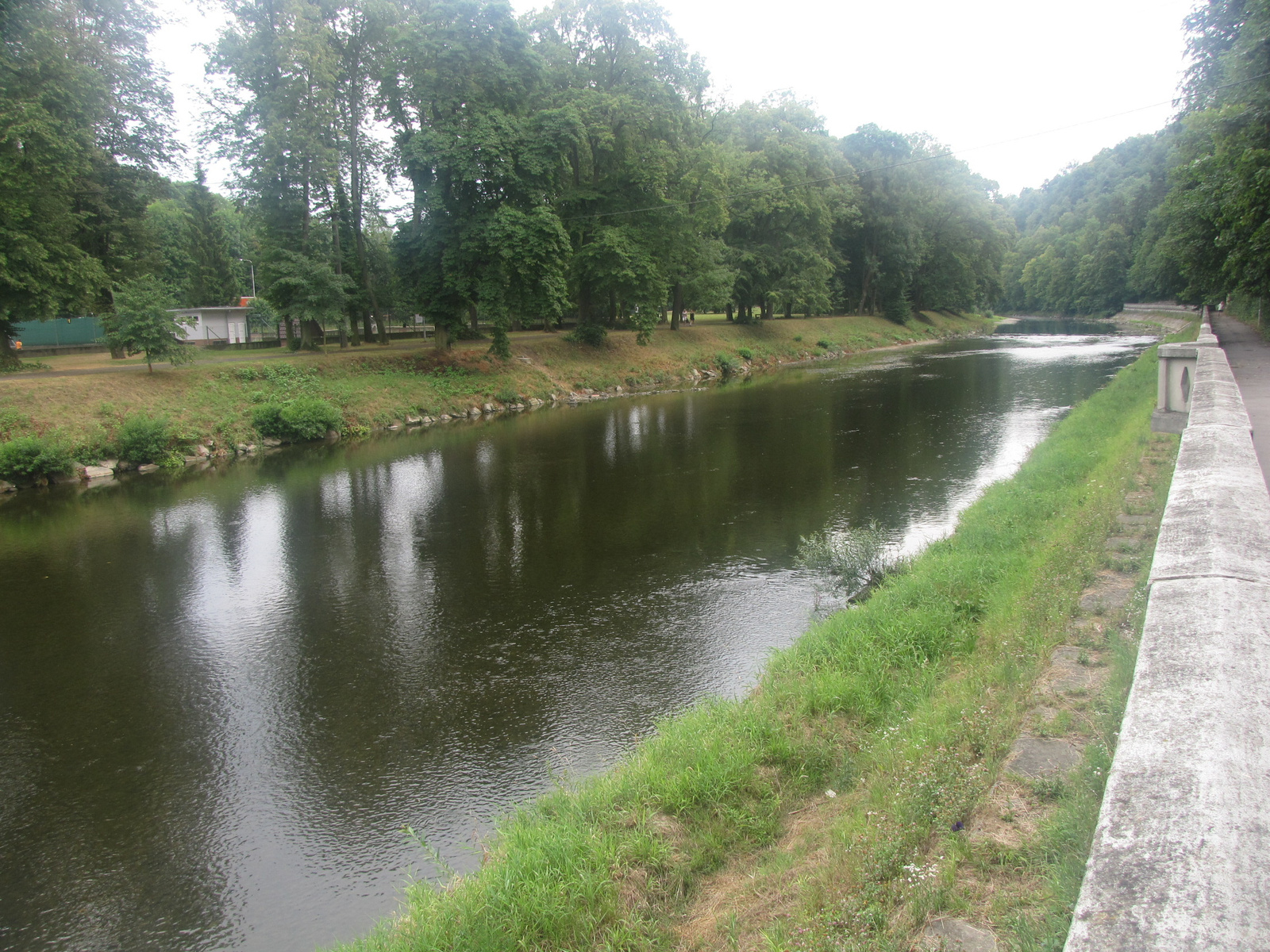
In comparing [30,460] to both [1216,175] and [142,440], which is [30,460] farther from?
[1216,175]

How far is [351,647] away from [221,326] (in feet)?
120

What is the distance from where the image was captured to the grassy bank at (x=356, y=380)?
22.2 meters

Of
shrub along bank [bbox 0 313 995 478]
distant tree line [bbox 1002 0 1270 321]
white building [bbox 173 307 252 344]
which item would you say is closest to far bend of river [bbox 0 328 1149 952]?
shrub along bank [bbox 0 313 995 478]

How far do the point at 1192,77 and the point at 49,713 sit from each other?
3530cm

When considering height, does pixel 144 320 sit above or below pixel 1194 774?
above

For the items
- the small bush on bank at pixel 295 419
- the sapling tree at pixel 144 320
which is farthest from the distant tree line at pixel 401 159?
the small bush on bank at pixel 295 419

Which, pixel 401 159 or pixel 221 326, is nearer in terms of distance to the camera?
pixel 401 159

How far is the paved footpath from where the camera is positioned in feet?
27.8

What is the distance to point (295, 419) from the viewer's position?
85.0 ft

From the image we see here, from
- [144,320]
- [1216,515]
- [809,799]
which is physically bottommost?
[809,799]

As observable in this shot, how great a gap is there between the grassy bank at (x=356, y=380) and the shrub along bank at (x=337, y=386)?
0.17 ft

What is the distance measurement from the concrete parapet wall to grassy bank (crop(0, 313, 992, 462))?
24871 millimetres

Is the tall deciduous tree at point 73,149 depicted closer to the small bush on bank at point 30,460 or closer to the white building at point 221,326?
the small bush on bank at point 30,460

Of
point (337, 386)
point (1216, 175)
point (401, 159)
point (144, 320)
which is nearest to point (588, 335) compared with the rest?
point (401, 159)
